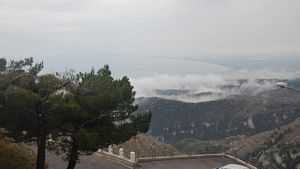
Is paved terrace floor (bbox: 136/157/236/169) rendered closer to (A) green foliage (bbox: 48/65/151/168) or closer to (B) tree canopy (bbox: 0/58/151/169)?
(A) green foliage (bbox: 48/65/151/168)

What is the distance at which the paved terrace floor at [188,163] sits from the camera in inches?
1292

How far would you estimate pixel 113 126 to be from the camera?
941 inches

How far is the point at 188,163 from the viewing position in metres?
34.6

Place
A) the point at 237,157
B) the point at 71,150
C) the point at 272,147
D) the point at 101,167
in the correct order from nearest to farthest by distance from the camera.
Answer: the point at 71,150 < the point at 101,167 < the point at 237,157 < the point at 272,147

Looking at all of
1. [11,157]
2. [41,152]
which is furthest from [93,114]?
[11,157]

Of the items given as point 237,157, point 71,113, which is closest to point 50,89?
point 71,113

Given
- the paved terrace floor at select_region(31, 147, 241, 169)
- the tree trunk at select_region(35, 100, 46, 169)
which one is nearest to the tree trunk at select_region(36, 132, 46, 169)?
the tree trunk at select_region(35, 100, 46, 169)

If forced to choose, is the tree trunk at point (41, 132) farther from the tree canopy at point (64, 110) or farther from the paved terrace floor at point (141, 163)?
the paved terrace floor at point (141, 163)

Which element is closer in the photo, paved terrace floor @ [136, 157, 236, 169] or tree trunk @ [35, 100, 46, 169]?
tree trunk @ [35, 100, 46, 169]

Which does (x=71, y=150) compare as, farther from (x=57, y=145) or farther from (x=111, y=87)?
(x=111, y=87)

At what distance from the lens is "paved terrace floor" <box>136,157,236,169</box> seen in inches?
1292

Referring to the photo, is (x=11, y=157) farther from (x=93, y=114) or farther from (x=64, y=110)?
(x=93, y=114)

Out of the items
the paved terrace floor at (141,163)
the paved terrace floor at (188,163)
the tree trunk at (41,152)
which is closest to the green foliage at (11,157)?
the tree trunk at (41,152)

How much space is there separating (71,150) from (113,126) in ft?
8.15
